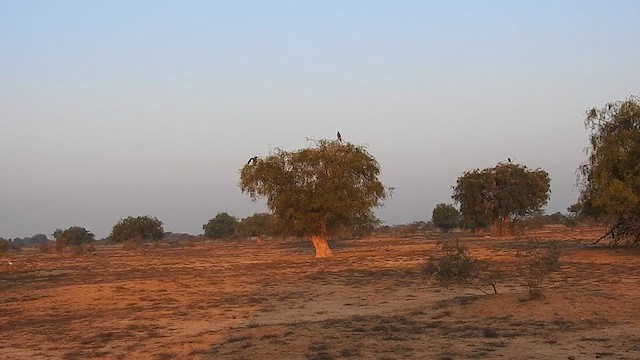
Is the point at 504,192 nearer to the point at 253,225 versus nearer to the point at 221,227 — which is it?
the point at 253,225

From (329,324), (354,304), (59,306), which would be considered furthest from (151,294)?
(329,324)

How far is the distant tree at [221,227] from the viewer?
416 feet

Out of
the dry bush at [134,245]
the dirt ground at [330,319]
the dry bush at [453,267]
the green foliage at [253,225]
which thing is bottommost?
the dirt ground at [330,319]

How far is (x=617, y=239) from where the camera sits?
124 ft

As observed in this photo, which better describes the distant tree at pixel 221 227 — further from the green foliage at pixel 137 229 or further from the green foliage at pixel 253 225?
the green foliage at pixel 137 229

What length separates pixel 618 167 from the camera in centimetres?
3378

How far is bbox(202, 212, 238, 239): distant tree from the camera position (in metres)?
127

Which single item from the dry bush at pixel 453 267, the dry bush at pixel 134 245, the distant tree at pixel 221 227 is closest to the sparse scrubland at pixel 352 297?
the dry bush at pixel 453 267

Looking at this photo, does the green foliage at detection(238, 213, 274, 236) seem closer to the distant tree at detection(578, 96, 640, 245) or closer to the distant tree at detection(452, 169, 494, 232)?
the distant tree at detection(452, 169, 494, 232)

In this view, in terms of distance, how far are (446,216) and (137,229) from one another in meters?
47.4

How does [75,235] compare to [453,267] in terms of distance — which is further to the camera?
[75,235]

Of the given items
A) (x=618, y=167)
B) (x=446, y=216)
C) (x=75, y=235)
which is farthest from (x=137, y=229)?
(x=618, y=167)

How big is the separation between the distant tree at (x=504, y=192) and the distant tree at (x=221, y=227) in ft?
206

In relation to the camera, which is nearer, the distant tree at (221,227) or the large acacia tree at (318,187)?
the large acacia tree at (318,187)
